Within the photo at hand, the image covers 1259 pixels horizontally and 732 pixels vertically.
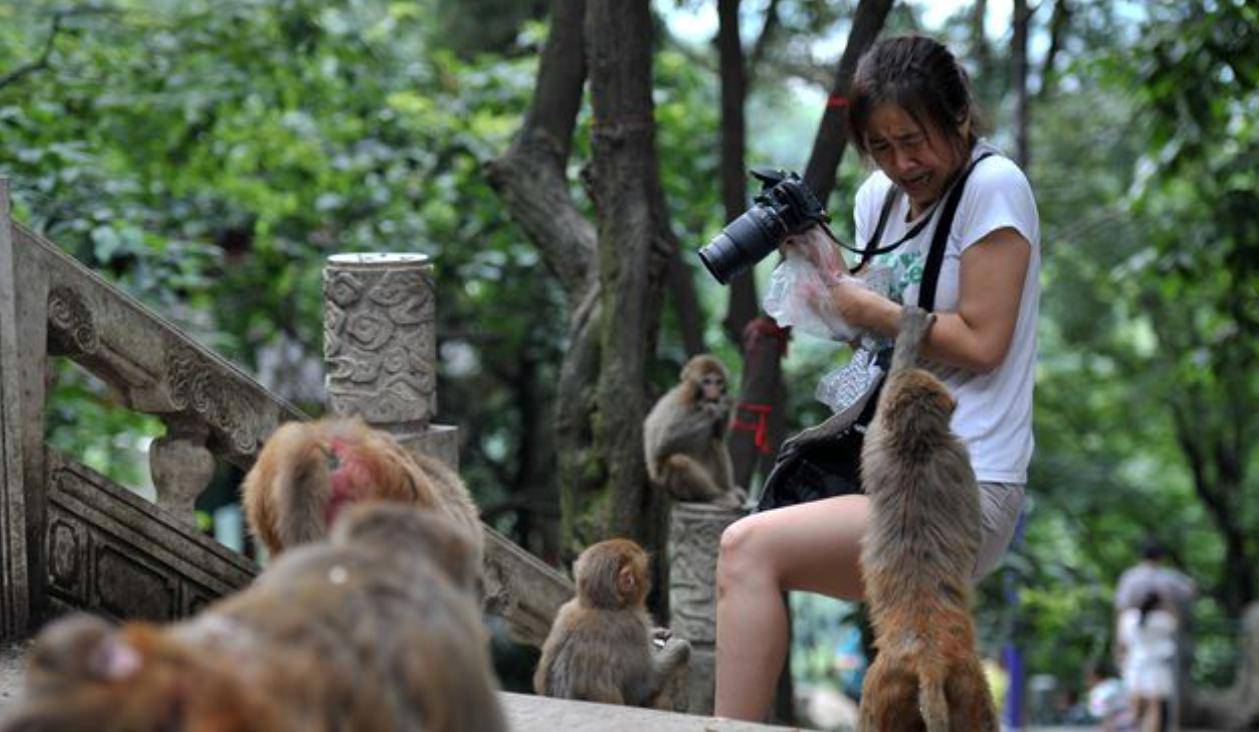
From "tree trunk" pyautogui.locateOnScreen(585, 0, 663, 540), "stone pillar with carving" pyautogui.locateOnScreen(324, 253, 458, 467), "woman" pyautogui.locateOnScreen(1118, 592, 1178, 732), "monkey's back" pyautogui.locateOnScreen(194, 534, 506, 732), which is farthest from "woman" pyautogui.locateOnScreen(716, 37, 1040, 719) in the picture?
"woman" pyautogui.locateOnScreen(1118, 592, 1178, 732)

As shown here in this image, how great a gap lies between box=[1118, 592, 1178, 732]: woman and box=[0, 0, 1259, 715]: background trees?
0.40 meters

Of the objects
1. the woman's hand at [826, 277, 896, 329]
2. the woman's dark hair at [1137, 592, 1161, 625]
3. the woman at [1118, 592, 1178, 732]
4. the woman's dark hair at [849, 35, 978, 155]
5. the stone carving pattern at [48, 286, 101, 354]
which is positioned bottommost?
the woman at [1118, 592, 1178, 732]

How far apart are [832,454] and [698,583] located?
1.75 meters

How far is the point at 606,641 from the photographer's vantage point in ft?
18.5

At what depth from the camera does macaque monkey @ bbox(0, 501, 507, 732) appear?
226 centimetres

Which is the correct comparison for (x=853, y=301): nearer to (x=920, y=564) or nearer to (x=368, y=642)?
(x=920, y=564)

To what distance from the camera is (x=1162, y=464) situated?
20.4 meters

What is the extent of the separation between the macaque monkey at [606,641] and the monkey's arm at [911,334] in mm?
1485

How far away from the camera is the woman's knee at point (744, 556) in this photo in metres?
4.62

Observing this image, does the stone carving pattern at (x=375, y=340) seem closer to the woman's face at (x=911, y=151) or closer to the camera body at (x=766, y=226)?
the camera body at (x=766, y=226)

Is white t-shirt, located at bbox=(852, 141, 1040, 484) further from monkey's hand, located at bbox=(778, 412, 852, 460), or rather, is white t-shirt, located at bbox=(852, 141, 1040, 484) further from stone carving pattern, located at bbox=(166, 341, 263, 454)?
stone carving pattern, located at bbox=(166, 341, 263, 454)

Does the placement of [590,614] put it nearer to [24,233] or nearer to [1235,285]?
[24,233]

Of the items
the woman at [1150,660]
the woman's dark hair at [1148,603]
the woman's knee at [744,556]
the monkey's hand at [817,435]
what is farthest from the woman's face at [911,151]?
the woman's dark hair at [1148,603]

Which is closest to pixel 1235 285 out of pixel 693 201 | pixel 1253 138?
pixel 1253 138
